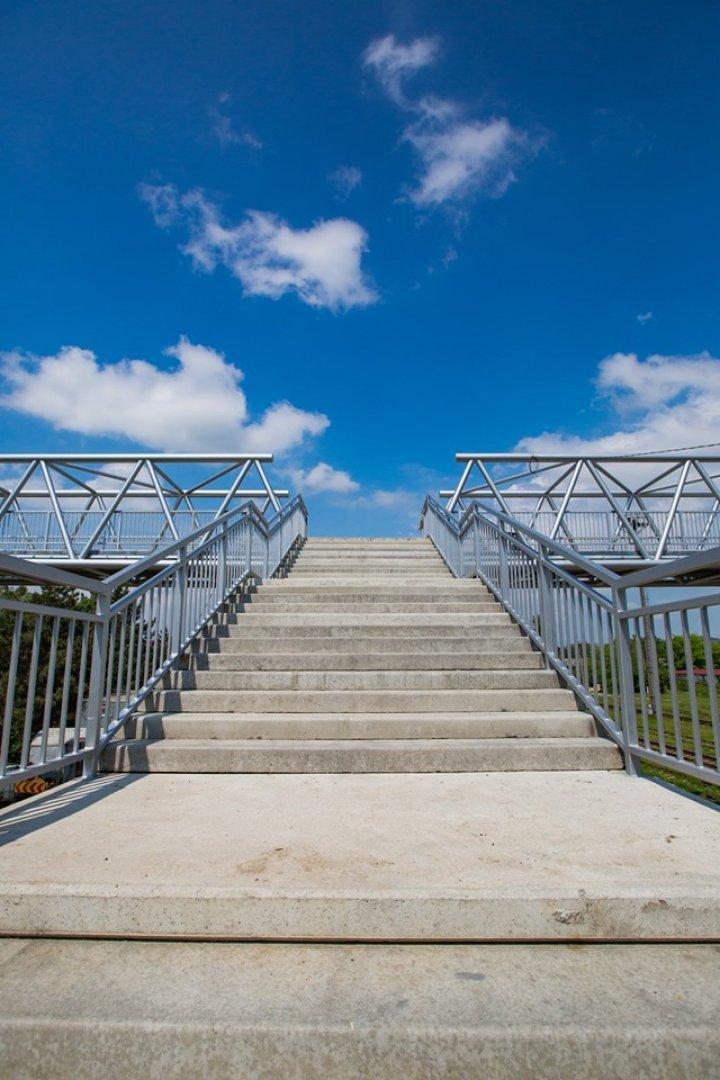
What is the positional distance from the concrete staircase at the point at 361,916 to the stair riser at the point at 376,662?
1.23 m

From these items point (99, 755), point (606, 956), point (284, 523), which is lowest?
point (606, 956)

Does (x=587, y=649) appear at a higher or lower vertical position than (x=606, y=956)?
higher

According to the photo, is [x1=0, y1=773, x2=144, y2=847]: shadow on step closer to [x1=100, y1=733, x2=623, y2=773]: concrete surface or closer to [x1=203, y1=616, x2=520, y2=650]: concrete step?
[x1=100, y1=733, x2=623, y2=773]: concrete surface

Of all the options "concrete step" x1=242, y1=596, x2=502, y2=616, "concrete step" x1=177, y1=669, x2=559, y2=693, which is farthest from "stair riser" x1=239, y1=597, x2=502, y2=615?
"concrete step" x1=177, y1=669, x2=559, y2=693

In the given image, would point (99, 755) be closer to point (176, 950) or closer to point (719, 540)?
point (176, 950)

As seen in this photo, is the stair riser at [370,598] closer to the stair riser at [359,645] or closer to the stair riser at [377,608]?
the stair riser at [377,608]

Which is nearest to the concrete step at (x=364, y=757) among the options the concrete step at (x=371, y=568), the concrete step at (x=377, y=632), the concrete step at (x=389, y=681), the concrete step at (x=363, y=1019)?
the concrete step at (x=389, y=681)

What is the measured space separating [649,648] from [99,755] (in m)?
3.75

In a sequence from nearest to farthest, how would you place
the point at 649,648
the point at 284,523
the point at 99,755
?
1. the point at 649,648
2. the point at 99,755
3. the point at 284,523

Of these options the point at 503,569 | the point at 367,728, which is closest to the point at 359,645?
the point at 367,728

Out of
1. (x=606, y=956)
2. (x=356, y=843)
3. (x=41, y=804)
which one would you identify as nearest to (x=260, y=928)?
(x=356, y=843)

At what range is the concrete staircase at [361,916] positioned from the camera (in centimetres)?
150

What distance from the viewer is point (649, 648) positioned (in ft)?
12.1

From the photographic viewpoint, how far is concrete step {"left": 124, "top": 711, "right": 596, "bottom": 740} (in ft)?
14.0
